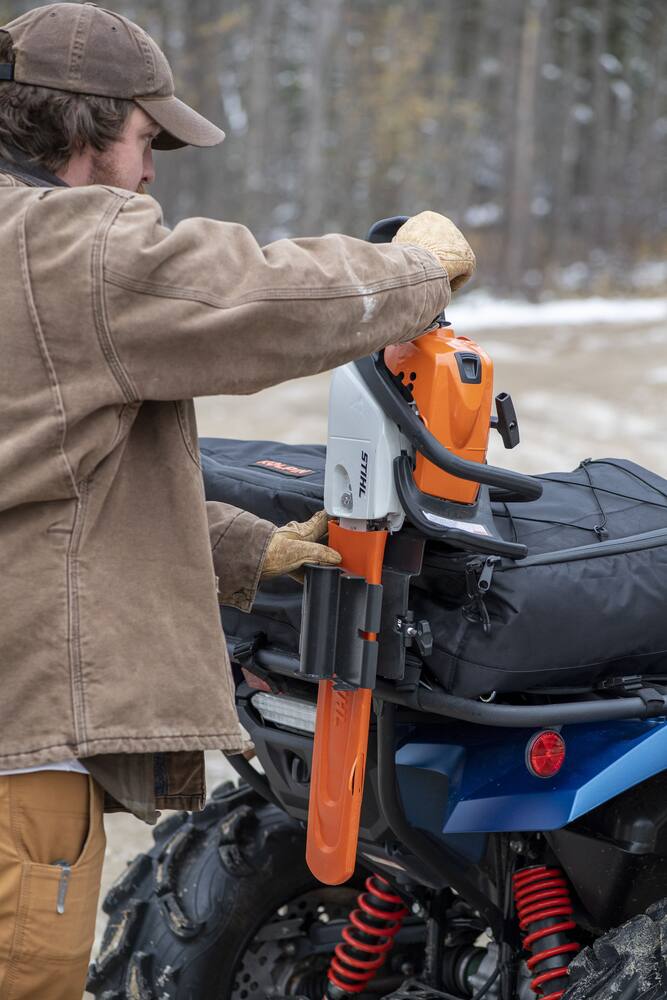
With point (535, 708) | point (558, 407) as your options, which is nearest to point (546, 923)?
point (535, 708)

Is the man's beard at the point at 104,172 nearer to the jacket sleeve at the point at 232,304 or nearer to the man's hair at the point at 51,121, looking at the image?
the man's hair at the point at 51,121

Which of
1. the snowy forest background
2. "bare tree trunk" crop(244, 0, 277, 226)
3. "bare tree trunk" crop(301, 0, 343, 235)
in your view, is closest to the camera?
"bare tree trunk" crop(301, 0, 343, 235)

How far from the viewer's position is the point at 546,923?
224 cm

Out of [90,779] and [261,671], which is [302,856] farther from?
[90,779]

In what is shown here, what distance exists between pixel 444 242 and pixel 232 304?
0.46 metres

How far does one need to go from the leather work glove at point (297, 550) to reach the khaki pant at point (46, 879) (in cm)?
49

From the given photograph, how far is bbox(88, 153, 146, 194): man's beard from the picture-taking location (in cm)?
201

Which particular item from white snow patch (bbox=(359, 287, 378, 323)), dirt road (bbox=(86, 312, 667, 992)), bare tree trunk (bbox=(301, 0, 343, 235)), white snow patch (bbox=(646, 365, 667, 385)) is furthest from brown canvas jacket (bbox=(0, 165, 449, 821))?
bare tree trunk (bbox=(301, 0, 343, 235))

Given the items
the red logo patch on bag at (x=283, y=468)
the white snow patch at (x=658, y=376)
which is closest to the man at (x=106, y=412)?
the red logo patch on bag at (x=283, y=468)

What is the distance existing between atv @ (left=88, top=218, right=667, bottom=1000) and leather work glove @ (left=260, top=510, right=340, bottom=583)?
3cm

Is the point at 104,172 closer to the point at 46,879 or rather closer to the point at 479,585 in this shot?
the point at 479,585

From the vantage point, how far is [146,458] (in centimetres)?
192

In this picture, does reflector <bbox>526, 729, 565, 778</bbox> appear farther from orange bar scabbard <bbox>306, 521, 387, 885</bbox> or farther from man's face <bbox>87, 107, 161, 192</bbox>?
man's face <bbox>87, 107, 161, 192</bbox>

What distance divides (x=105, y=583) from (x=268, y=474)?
74 centimetres
